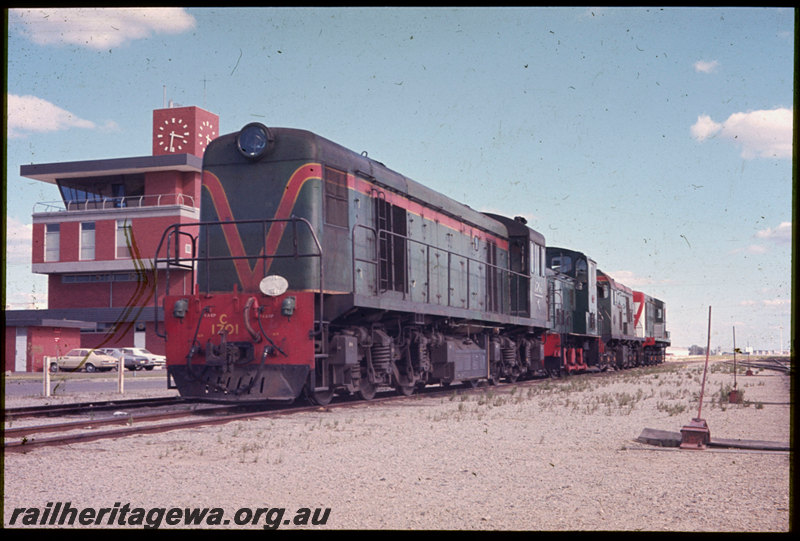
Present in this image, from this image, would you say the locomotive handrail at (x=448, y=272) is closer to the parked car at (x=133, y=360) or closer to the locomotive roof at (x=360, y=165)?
the locomotive roof at (x=360, y=165)

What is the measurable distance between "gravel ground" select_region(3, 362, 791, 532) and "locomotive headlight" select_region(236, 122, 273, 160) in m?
4.07

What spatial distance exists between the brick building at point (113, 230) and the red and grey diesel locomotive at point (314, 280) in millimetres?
Answer: 32514

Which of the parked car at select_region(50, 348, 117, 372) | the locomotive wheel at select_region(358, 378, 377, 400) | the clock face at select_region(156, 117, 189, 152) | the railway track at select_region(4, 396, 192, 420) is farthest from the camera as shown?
the clock face at select_region(156, 117, 189, 152)

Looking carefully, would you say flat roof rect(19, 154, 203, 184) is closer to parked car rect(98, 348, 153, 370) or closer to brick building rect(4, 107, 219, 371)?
brick building rect(4, 107, 219, 371)

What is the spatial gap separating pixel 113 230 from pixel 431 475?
44.8 metres

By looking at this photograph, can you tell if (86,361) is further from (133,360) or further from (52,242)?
(52,242)

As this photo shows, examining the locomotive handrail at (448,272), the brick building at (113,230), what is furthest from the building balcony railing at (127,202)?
the locomotive handrail at (448,272)

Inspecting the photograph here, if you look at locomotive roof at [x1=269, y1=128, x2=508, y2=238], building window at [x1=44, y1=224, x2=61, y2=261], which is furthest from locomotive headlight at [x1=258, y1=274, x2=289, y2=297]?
building window at [x1=44, y1=224, x2=61, y2=261]

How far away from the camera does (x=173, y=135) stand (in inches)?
2010

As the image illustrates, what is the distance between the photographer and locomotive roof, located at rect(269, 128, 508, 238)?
458 inches

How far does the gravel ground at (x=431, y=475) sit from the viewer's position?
16.5 feet

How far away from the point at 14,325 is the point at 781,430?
3923cm

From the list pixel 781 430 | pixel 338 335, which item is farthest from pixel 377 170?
pixel 781 430
